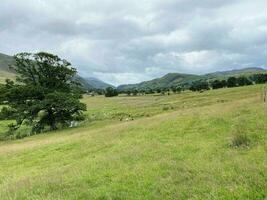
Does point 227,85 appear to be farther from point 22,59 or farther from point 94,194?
point 94,194

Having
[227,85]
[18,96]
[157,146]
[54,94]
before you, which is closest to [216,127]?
[157,146]

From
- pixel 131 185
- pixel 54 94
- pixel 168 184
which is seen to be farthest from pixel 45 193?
pixel 54 94

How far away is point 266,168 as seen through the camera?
12.3 meters

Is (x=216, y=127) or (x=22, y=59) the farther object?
(x=22, y=59)

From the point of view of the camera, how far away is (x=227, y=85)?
6403 inches

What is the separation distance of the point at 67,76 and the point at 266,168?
56.3 m

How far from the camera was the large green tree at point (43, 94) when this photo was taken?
59.3 metres

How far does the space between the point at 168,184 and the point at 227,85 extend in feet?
511

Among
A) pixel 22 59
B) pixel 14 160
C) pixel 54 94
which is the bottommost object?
pixel 14 160

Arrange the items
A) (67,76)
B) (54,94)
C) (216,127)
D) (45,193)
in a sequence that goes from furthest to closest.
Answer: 1. (67,76)
2. (54,94)
3. (216,127)
4. (45,193)

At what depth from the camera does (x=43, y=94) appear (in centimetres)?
6134

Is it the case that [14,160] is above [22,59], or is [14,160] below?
below

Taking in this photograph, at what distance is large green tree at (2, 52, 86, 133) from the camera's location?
5931 centimetres

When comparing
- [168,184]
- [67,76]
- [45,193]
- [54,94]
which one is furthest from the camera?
[67,76]
